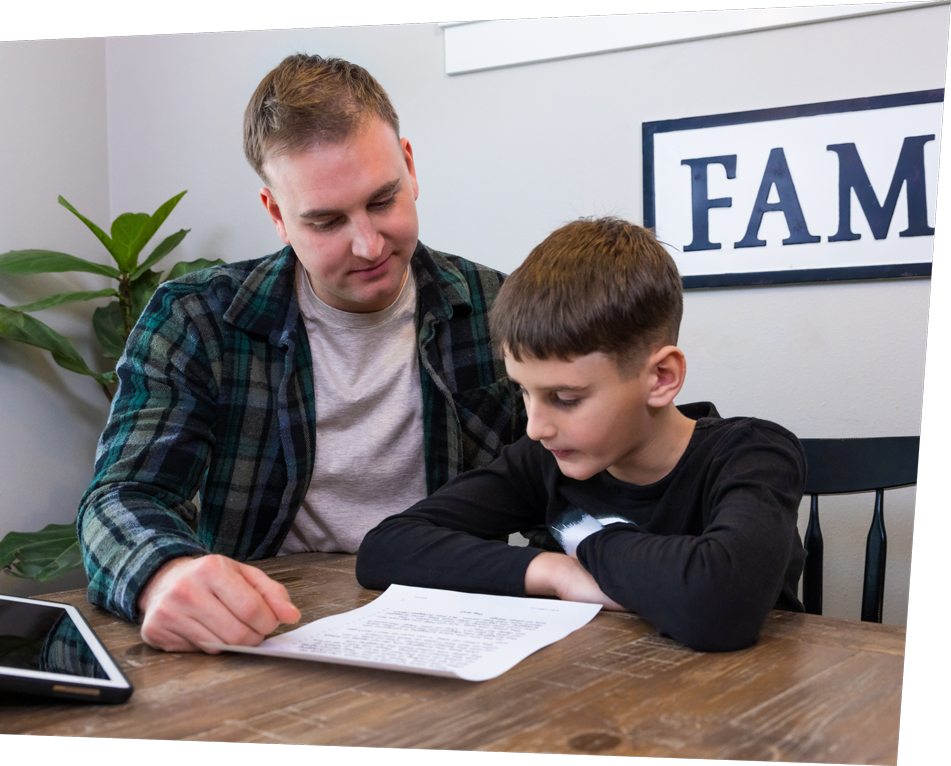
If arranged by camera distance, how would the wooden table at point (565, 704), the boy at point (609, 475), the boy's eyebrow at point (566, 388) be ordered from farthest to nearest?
the boy's eyebrow at point (566, 388), the boy at point (609, 475), the wooden table at point (565, 704)

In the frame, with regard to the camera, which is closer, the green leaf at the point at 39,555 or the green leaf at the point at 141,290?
the green leaf at the point at 39,555

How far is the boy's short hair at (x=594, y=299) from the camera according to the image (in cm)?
85

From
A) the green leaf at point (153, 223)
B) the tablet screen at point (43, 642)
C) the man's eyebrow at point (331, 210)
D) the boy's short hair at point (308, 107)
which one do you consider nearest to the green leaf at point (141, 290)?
the green leaf at point (153, 223)

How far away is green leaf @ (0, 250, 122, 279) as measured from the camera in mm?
1873

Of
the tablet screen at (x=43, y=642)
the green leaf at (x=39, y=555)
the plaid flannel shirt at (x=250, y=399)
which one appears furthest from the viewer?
the green leaf at (x=39, y=555)

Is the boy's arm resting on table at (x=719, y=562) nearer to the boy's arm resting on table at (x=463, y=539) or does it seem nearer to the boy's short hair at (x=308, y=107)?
the boy's arm resting on table at (x=463, y=539)

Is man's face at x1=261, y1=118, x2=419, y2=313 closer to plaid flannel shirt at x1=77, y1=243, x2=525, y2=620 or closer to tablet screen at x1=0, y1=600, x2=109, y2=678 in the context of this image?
plaid flannel shirt at x1=77, y1=243, x2=525, y2=620

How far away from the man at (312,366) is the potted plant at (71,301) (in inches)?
30.6

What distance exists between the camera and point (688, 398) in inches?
64.1

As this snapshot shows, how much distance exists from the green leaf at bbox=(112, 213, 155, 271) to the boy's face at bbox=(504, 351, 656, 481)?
142 centimetres

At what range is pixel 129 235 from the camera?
199cm

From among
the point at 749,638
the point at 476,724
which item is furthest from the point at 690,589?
the point at 476,724

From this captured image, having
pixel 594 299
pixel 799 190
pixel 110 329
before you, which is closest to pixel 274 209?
pixel 594 299

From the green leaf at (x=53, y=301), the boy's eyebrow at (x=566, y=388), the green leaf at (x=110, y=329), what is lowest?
the boy's eyebrow at (x=566, y=388)
